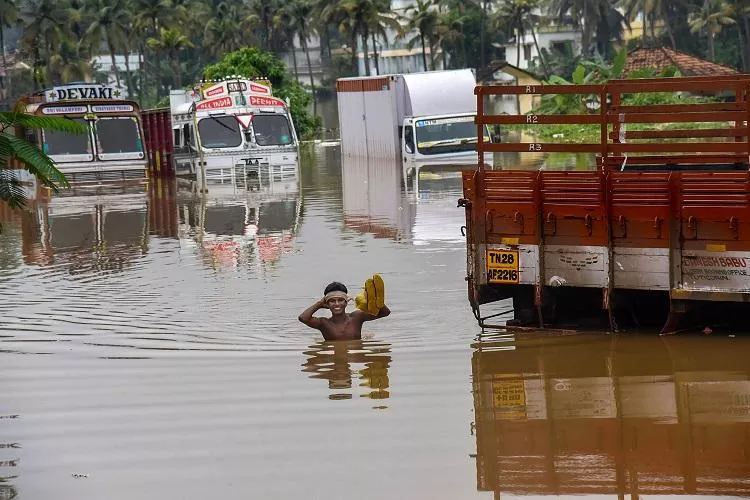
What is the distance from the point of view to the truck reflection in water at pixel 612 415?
26.5ft

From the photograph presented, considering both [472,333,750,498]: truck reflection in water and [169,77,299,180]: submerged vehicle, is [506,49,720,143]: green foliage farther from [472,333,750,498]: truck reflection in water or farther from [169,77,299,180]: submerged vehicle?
[472,333,750,498]: truck reflection in water

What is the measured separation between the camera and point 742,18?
82.2 metres

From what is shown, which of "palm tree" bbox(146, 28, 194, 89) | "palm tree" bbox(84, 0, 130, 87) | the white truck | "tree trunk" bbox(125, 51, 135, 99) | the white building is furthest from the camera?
the white building

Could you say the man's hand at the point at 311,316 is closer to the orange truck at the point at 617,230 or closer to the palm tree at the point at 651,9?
the orange truck at the point at 617,230

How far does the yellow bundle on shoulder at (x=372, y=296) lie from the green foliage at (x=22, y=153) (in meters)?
3.64

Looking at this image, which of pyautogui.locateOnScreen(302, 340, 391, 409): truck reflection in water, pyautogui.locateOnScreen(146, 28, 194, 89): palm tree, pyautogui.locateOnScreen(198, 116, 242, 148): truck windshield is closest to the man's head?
pyautogui.locateOnScreen(302, 340, 391, 409): truck reflection in water

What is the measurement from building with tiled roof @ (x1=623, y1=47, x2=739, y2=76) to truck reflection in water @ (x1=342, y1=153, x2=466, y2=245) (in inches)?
1244

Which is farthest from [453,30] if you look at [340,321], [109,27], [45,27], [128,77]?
[340,321]

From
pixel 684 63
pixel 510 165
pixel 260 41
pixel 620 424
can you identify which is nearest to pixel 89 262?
pixel 620 424

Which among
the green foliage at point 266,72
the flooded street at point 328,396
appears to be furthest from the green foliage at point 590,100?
the flooded street at point 328,396

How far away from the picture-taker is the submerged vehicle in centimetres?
3669

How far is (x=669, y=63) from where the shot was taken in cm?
7019

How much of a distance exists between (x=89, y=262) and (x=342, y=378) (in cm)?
951

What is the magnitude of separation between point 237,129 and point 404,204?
→ 9.55m
